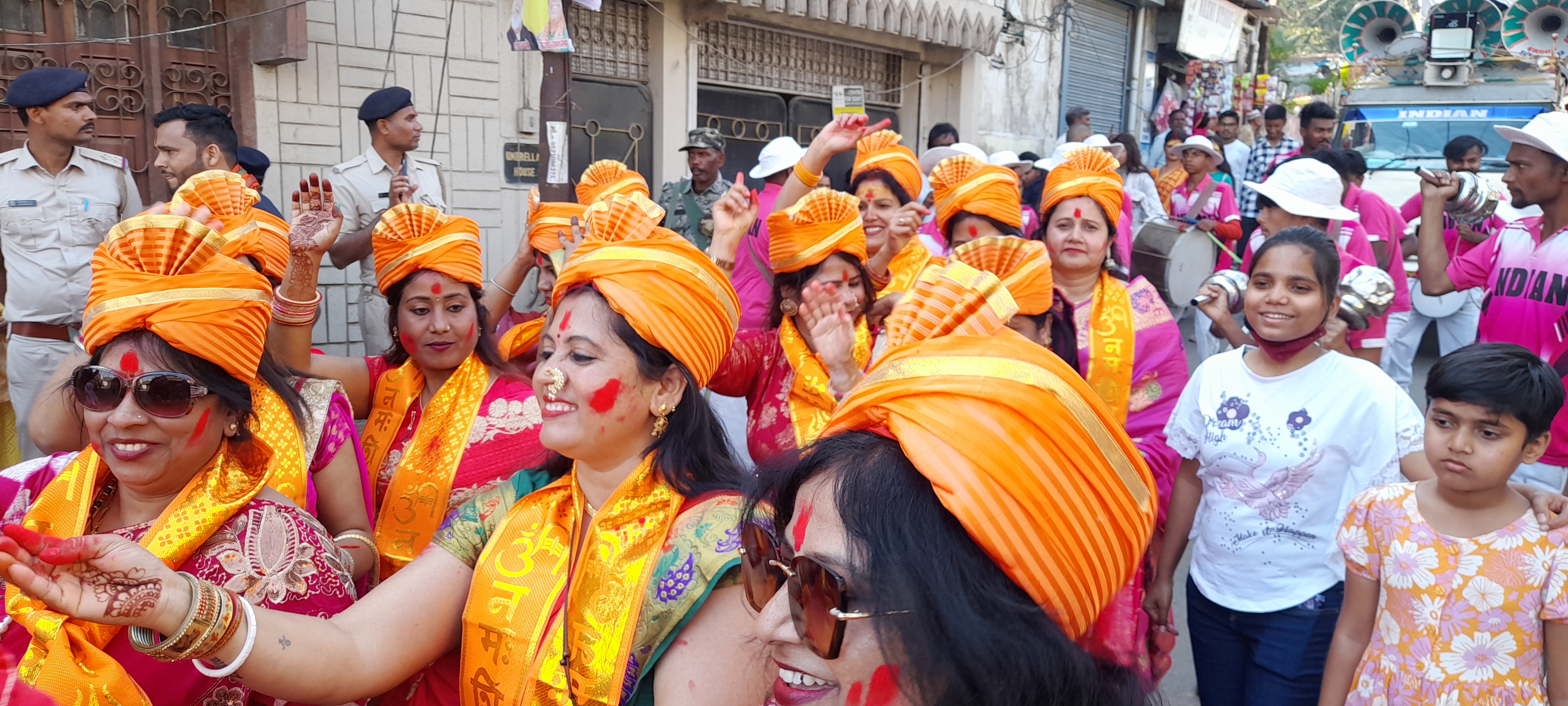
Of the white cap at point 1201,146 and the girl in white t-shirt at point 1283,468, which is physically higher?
the white cap at point 1201,146

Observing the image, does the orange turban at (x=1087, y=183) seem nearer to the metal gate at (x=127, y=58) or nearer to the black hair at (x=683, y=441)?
the black hair at (x=683, y=441)

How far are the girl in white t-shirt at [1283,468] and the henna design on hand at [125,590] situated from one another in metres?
2.55

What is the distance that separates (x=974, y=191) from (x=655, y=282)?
2607 mm

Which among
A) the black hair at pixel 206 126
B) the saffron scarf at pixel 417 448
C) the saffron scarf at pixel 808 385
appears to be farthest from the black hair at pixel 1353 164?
the black hair at pixel 206 126

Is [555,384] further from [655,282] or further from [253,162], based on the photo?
[253,162]

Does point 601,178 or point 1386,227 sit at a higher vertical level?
point 601,178

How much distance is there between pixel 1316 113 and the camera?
29.3 feet

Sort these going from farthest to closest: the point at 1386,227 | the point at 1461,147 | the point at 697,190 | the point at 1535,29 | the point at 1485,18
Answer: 1. the point at 1485,18
2. the point at 1535,29
3. the point at 1461,147
4. the point at 697,190
5. the point at 1386,227

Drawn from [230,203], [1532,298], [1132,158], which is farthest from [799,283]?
[1132,158]

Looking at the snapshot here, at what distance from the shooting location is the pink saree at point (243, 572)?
1999 mm

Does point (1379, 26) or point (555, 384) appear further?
point (1379, 26)

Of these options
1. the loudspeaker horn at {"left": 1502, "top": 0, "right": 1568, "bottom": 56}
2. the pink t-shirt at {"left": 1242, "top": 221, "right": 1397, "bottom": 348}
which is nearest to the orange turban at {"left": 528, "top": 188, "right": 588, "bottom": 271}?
the pink t-shirt at {"left": 1242, "top": 221, "right": 1397, "bottom": 348}

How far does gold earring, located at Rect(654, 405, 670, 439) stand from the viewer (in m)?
2.30

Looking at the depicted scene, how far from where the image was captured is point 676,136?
9703 mm
